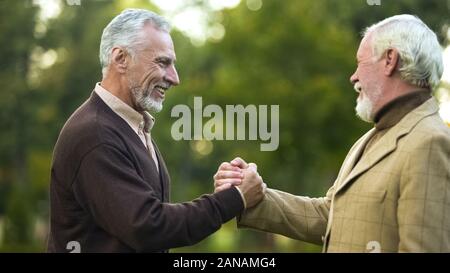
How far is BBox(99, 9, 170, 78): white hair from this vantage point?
175 inches

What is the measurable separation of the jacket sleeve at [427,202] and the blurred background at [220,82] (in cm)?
883

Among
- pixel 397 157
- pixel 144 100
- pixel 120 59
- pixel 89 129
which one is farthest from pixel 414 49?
pixel 89 129

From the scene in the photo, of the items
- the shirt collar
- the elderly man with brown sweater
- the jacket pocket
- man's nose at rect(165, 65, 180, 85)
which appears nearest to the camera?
the jacket pocket

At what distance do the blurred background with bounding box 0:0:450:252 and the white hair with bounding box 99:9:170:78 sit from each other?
28.5 ft

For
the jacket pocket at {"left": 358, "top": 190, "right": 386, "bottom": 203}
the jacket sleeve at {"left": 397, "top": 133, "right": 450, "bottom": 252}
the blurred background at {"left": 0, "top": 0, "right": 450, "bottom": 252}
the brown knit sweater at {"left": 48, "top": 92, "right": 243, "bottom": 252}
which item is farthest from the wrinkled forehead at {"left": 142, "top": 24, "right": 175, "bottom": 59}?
the blurred background at {"left": 0, "top": 0, "right": 450, "bottom": 252}

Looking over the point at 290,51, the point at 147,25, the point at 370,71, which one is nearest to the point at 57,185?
the point at 147,25

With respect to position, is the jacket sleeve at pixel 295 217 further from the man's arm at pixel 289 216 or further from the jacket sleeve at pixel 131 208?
the jacket sleeve at pixel 131 208

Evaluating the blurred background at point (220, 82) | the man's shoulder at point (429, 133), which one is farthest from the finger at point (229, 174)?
the blurred background at point (220, 82)

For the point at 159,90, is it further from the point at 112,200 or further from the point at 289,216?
the point at 289,216

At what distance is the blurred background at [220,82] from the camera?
21.9m

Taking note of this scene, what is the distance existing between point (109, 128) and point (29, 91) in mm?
31818

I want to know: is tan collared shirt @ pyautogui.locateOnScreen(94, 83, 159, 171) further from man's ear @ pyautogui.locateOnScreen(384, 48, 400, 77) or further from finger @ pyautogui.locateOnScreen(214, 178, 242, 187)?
man's ear @ pyautogui.locateOnScreen(384, 48, 400, 77)

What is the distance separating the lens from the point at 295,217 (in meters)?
4.83
